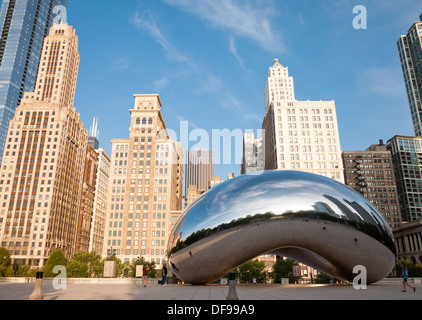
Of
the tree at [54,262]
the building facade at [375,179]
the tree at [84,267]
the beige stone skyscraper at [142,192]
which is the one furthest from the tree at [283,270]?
the building facade at [375,179]

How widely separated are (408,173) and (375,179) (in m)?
27.3

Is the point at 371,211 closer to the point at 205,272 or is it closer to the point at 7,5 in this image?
the point at 205,272

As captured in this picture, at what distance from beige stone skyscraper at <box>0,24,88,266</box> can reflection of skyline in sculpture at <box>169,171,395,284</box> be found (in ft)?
350

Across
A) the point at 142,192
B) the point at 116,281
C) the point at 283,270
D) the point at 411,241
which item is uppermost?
the point at 142,192

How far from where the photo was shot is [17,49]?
173 meters

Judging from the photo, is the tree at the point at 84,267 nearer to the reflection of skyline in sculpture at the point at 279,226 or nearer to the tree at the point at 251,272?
the tree at the point at 251,272

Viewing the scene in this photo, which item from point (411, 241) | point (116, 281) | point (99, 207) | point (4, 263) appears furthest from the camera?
point (99, 207)

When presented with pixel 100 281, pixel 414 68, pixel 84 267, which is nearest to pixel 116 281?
pixel 100 281

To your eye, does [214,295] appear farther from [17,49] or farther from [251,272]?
[17,49]

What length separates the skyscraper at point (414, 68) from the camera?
170625mm

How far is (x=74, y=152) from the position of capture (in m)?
131

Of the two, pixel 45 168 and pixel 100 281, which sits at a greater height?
pixel 45 168

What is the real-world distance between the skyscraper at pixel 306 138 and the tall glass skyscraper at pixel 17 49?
5615 inches
